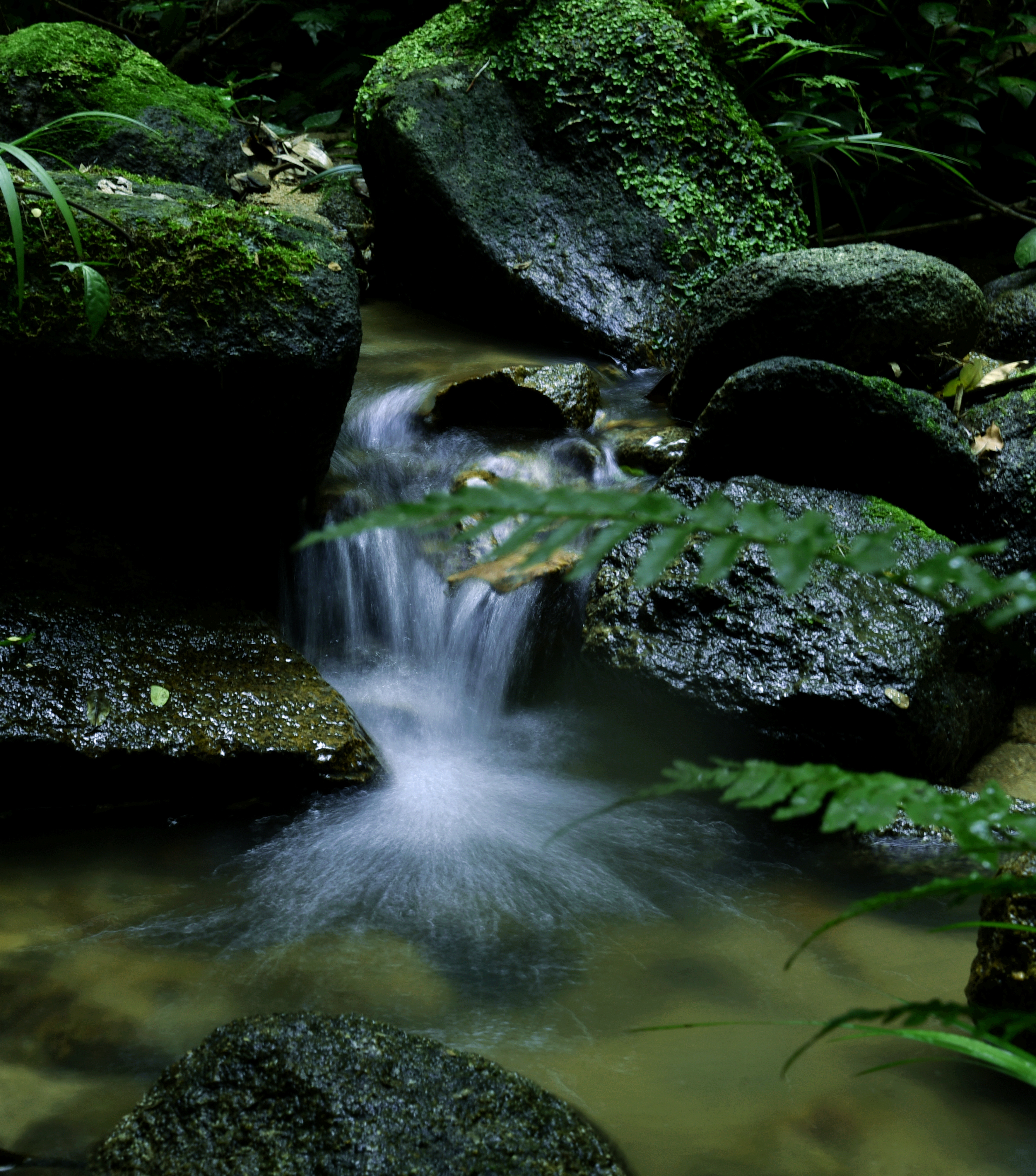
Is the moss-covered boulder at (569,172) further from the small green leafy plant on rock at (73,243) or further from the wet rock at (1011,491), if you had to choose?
the small green leafy plant on rock at (73,243)

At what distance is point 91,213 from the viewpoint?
123 inches

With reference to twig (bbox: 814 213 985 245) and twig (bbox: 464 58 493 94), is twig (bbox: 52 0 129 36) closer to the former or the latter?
twig (bbox: 464 58 493 94)

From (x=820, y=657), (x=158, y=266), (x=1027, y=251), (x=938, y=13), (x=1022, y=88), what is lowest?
(x=820, y=657)

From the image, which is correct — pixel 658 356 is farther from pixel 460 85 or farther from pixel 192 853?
pixel 192 853

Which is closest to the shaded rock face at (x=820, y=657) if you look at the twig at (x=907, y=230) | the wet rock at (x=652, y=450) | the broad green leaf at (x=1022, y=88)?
the wet rock at (x=652, y=450)

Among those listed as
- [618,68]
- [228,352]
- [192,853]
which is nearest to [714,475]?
[228,352]

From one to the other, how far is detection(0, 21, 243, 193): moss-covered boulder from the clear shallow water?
Answer: 3559mm

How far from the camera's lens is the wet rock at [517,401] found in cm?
473

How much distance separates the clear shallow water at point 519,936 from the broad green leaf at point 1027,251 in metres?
3.73

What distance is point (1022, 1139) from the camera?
1.72 meters

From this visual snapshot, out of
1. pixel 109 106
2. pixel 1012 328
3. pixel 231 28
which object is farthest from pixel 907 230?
pixel 231 28

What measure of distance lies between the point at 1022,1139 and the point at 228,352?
118 inches

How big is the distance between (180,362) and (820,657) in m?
2.35

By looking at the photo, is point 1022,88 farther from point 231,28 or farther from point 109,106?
point 231,28
